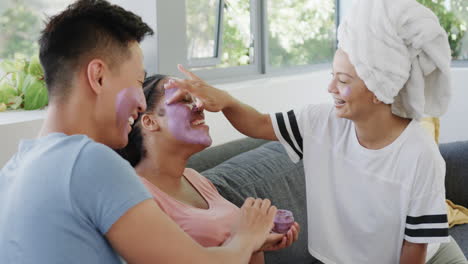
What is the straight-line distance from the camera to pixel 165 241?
3.51 ft

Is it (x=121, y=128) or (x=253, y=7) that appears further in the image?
(x=253, y=7)

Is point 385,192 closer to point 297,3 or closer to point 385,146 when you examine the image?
point 385,146

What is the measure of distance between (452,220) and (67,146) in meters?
2.57

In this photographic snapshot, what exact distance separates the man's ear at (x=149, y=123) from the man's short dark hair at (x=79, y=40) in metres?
0.50

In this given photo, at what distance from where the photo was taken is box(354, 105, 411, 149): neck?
186 cm

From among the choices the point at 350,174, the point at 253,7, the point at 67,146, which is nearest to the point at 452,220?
the point at 350,174

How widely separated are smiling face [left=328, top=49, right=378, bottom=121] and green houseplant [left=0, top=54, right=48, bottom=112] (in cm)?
104

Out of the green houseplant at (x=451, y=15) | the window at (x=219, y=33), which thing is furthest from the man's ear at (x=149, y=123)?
the green houseplant at (x=451, y=15)

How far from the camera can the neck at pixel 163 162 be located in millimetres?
1701

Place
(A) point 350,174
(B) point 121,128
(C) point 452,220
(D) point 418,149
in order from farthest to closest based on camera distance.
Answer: (C) point 452,220, (A) point 350,174, (D) point 418,149, (B) point 121,128

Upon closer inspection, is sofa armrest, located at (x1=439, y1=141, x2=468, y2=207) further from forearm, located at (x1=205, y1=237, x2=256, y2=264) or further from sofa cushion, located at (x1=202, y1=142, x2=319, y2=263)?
forearm, located at (x1=205, y1=237, x2=256, y2=264)

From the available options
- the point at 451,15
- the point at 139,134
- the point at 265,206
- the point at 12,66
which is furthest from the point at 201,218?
the point at 451,15

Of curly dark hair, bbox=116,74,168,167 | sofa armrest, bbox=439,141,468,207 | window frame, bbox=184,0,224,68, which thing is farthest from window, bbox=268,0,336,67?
curly dark hair, bbox=116,74,168,167

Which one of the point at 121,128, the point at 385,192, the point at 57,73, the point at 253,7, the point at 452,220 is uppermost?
the point at 253,7
